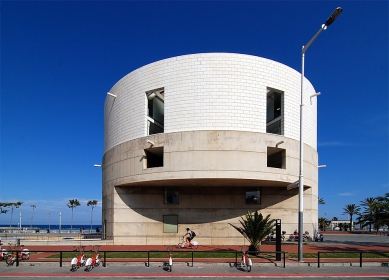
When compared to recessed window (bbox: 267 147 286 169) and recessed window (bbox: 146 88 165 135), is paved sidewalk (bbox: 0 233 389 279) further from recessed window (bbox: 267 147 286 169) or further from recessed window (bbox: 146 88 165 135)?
recessed window (bbox: 146 88 165 135)

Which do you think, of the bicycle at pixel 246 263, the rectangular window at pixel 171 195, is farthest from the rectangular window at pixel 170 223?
the bicycle at pixel 246 263

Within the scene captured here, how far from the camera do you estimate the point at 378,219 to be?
92.7 ft

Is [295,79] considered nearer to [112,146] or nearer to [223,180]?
[223,180]

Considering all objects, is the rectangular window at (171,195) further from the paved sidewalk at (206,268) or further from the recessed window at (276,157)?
the paved sidewalk at (206,268)

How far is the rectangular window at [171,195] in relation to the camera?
98.6 feet

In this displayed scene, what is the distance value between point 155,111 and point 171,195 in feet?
24.7

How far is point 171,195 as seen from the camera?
98.8 feet

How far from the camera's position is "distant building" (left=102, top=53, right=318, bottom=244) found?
26.7 metres

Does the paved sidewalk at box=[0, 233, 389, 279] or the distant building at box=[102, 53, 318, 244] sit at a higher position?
the distant building at box=[102, 53, 318, 244]

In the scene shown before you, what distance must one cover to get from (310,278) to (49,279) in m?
9.97

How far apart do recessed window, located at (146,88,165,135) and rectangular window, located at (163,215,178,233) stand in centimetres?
692

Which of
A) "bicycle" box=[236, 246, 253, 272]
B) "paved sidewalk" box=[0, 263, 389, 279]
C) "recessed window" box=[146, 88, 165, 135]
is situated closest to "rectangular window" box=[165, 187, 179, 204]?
"recessed window" box=[146, 88, 165, 135]

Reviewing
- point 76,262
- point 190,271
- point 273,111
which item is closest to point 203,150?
point 273,111

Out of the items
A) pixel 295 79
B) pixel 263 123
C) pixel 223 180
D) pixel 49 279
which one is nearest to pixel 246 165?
pixel 223 180
